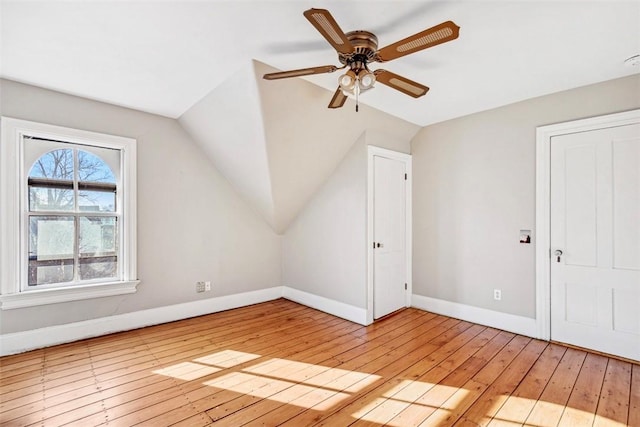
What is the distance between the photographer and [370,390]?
7.52 feet

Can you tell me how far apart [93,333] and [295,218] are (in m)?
2.73

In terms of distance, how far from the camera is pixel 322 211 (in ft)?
13.9

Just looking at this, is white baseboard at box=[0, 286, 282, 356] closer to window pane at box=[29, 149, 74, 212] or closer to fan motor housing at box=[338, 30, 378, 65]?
window pane at box=[29, 149, 74, 212]

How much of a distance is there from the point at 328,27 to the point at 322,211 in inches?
111

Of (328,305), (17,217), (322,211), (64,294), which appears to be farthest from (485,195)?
(17,217)

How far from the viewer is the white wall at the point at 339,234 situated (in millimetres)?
3721

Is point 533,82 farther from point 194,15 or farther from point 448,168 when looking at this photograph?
point 194,15

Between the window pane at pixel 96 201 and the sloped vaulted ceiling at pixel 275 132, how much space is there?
1188 millimetres

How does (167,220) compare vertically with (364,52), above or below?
below

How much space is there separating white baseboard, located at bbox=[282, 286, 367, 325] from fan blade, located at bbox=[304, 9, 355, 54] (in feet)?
9.35

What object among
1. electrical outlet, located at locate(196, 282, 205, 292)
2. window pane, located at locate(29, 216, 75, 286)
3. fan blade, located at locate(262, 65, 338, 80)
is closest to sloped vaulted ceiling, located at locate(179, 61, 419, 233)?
fan blade, located at locate(262, 65, 338, 80)

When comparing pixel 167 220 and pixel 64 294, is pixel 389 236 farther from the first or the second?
pixel 64 294

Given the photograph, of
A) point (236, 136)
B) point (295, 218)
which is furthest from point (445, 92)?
point (295, 218)

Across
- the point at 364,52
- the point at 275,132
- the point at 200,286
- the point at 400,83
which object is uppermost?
the point at 364,52
